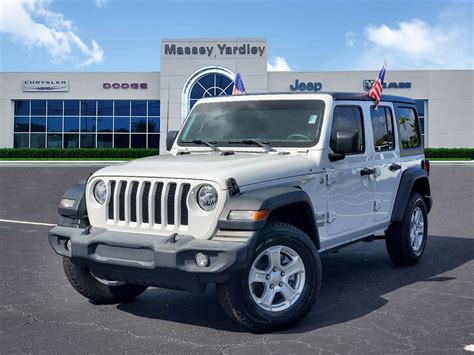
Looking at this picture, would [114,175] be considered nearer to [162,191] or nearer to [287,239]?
[162,191]

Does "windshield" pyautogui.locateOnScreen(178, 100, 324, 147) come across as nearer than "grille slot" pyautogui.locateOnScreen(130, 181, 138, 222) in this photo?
No

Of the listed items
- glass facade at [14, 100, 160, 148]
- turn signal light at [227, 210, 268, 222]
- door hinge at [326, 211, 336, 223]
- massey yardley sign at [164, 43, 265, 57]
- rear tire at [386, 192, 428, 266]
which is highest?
massey yardley sign at [164, 43, 265, 57]

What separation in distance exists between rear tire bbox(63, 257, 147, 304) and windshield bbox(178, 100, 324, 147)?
1.61m

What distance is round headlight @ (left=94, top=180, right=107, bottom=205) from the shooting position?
4805 millimetres

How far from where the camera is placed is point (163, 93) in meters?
43.3

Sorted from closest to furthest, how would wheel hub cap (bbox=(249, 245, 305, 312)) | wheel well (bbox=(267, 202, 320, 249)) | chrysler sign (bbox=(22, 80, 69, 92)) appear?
wheel hub cap (bbox=(249, 245, 305, 312)) < wheel well (bbox=(267, 202, 320, 249)) < chrysler sign (bbox=(22, 80, 69, 92))

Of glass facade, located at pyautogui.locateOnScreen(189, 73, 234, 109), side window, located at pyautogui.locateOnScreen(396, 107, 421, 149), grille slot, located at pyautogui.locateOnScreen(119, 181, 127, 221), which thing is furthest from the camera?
glass facade, located at pyautogui.locateOnScreen(189, 73, 234, 109)

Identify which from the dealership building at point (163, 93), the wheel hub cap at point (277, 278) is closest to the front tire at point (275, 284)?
the wheel hub cap at point (277, 278)

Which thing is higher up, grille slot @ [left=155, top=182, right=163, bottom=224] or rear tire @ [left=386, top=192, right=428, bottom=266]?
grille slot @ [left=155, top=182, right=163, bottom=224]

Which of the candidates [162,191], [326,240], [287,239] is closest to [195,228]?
[162,191]

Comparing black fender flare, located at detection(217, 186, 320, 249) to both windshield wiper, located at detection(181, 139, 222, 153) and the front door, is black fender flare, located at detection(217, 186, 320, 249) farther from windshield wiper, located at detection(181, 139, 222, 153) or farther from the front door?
windshield wiper, located at detection(181, 139, 222, 153)

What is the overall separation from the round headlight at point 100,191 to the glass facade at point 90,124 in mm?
40553

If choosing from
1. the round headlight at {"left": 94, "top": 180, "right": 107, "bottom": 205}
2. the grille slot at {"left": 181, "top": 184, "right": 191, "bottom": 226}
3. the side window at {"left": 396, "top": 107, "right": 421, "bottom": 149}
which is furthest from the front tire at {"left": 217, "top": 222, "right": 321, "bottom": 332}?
the side window at {"left": 396, "top": 107, "right": 421, "bottom": 149}

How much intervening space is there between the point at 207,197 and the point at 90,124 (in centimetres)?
4297
